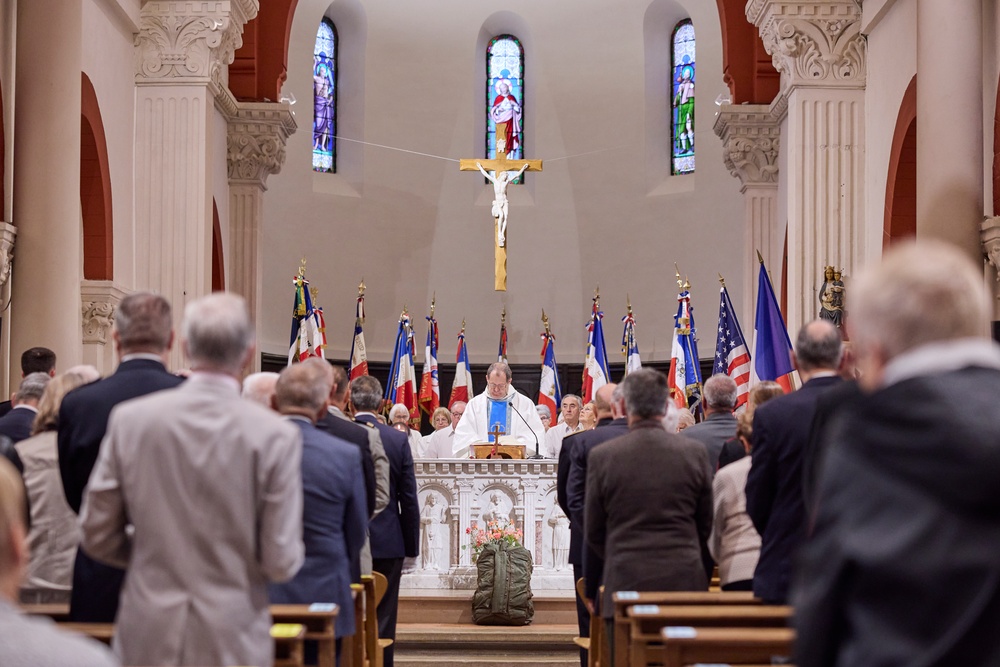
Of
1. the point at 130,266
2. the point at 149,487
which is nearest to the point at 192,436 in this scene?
the point at 149,487

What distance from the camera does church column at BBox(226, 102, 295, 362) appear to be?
Result: 50.4 ft

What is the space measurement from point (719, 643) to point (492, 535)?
5405 mm

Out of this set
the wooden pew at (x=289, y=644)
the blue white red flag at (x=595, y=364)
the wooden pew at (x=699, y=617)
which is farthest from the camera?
the blue white red flag at (x=595, y=364)

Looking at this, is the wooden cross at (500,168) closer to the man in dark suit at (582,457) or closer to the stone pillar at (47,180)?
the stone pillar at (47,180)

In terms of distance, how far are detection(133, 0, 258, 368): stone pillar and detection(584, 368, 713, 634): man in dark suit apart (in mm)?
7737

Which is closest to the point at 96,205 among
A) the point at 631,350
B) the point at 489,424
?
the point at 489,424

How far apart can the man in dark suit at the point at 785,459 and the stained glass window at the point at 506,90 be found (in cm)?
1677

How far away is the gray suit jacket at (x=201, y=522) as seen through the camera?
334cm

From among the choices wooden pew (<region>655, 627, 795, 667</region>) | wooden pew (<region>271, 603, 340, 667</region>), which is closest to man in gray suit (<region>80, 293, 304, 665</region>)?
wooden pew (<region>271, 603, 340, 667</region>)

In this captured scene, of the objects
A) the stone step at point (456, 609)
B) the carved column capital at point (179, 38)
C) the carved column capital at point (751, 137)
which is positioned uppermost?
the carved column capital at point (179, 38)

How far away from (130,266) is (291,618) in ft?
26.9

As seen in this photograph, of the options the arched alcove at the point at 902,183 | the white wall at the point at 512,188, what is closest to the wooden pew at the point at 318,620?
the arched alcove at the point at 902,183

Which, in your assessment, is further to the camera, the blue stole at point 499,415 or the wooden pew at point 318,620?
the blue stole at point 499,415

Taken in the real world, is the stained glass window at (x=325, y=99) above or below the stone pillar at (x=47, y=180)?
above
